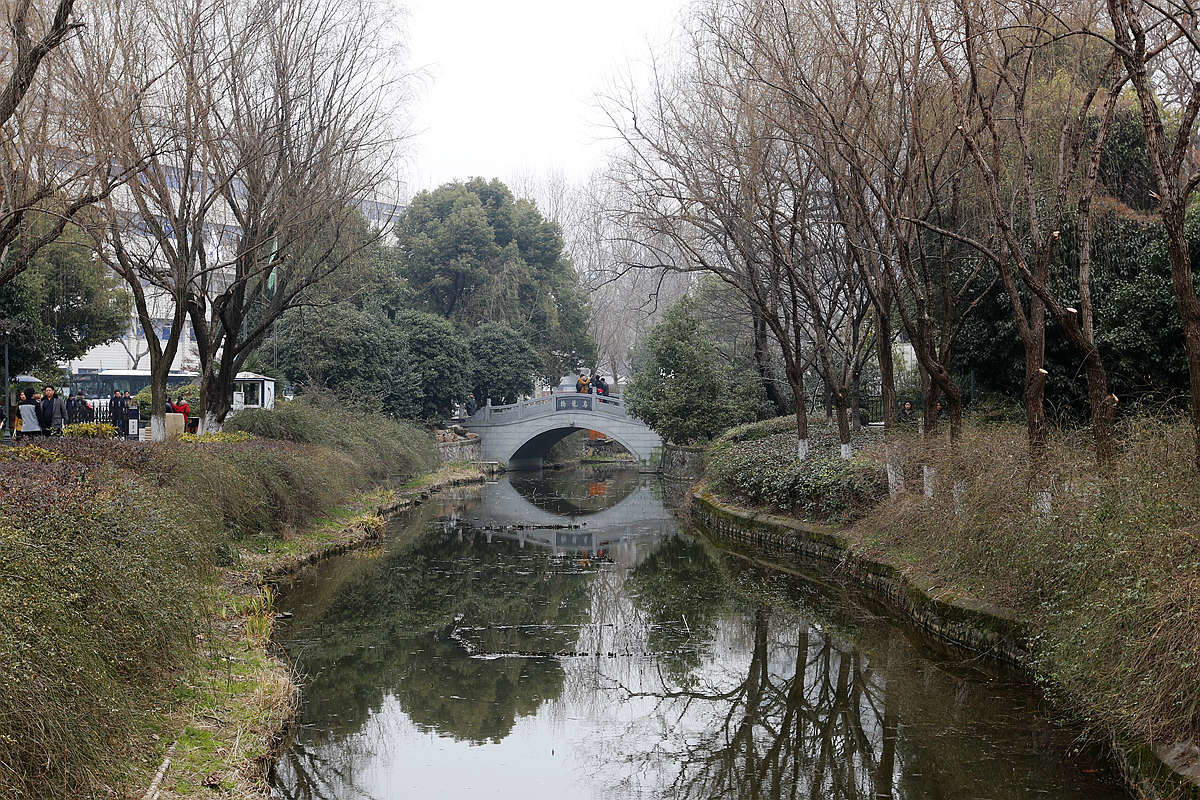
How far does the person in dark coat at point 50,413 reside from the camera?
20.0m

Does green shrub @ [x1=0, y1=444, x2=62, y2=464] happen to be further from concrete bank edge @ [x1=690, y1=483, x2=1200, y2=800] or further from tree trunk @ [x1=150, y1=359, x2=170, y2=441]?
concrete bank edge @ [x1=690, y1=483, x2=1200, y2=800]

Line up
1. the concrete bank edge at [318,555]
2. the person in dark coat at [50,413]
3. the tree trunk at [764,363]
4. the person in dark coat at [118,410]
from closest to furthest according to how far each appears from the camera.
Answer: the concrete bank edge at [318,555] < the person in dark coat at [50,413] < the tree trunk at [764,363] < the person in dark coat at [118,410]

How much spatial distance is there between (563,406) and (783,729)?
93.4ft

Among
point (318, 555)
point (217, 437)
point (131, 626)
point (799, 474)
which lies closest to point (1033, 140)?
point (799, 474)

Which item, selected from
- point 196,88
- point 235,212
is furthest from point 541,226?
point 196,88

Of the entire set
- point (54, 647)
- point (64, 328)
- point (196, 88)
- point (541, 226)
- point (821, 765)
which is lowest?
point (821, 765)

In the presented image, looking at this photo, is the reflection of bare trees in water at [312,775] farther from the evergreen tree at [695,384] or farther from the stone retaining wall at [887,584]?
the evergreen tree at [695,384]

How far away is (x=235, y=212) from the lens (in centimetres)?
1684

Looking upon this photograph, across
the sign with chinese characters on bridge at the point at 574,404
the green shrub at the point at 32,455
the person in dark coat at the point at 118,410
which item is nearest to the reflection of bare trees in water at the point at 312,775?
the green shrub at the point at 32,455

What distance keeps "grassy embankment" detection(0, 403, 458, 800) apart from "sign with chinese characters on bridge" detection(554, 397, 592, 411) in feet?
75.3

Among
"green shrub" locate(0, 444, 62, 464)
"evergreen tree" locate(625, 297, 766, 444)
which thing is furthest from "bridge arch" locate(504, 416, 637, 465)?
"green shrub" locate(0, 444, 62, 464)

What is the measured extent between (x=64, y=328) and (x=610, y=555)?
61.9ft

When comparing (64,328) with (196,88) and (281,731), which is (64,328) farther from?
(281,731)

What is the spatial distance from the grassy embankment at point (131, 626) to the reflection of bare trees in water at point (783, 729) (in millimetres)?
2889
